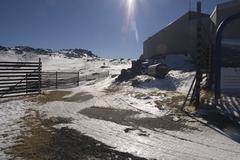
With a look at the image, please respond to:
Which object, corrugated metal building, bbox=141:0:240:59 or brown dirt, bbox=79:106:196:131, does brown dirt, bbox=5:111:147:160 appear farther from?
corrugated metal building, bbox=141:0:240:59

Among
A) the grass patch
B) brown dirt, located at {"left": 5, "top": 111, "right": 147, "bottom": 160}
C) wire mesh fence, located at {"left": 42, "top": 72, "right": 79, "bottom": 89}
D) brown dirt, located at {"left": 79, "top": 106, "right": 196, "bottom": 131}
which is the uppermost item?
wire mesh fence, located at {"left": 42, "top": 72, "right": 79, "bottom": 89}

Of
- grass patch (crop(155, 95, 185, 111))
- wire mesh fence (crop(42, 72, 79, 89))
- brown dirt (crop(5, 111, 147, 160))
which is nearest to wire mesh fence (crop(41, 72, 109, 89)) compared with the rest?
wire mesh fence (crop(42, 72, 79, 89))

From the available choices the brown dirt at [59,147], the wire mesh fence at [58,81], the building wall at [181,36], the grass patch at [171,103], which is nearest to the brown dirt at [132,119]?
the grass patch at [171,103]

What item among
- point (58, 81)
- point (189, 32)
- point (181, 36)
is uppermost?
point (189, 32)

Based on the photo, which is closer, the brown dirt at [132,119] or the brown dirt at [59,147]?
the brown dirt at [59,147]

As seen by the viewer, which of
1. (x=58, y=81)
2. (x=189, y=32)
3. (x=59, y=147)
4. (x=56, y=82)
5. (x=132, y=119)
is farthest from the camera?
(x=58, y=81)

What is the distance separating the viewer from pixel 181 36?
3791cm

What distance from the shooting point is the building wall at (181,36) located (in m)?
36.0

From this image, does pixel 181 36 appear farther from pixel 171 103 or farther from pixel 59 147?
pixel 59 147

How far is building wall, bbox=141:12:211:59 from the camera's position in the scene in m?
36.0

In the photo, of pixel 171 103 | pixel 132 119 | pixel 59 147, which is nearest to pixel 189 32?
pixel 171 103

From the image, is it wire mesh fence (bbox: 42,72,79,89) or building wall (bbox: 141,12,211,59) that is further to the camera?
building wall (bbox: 141,12,211,59)

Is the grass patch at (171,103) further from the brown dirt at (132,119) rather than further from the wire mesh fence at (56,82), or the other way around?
the wire mesh fence at (56,82)

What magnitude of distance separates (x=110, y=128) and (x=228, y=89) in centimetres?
1055
